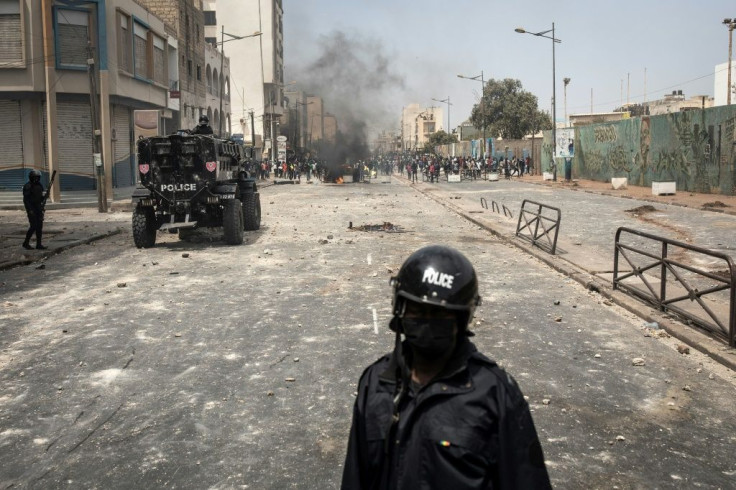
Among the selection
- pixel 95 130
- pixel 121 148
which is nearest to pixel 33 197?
pixel 95 130

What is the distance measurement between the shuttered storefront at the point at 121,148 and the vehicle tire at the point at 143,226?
62.2 ft

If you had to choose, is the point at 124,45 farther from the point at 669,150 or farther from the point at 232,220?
the point at 669,150

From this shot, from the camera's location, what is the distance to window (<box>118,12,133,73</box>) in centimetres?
3256

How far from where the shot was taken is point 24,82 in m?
29.0

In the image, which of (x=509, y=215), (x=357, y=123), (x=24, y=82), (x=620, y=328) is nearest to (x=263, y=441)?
(x=620, y=328)

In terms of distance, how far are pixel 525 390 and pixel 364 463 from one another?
4.07m

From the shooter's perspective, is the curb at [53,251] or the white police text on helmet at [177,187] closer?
the curb at [53,251]

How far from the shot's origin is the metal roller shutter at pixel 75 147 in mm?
30859

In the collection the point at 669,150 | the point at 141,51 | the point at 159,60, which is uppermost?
the point at 159,60

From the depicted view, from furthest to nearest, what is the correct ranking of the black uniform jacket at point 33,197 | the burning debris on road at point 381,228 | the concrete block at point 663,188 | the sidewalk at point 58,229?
the concrete block at point 663,188 < the burning debris on road at point 381,228 < the black uniform jacket at point 33,197 < the sidewalk at point 58,229

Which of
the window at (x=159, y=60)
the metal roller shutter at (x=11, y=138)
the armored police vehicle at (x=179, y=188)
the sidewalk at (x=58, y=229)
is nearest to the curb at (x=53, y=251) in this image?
the sidewalk at (x=58, y=229)

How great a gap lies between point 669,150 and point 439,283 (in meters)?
36.6

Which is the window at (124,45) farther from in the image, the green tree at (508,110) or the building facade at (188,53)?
the green tree at (508,110)

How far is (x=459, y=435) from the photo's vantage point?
82.3 inches
